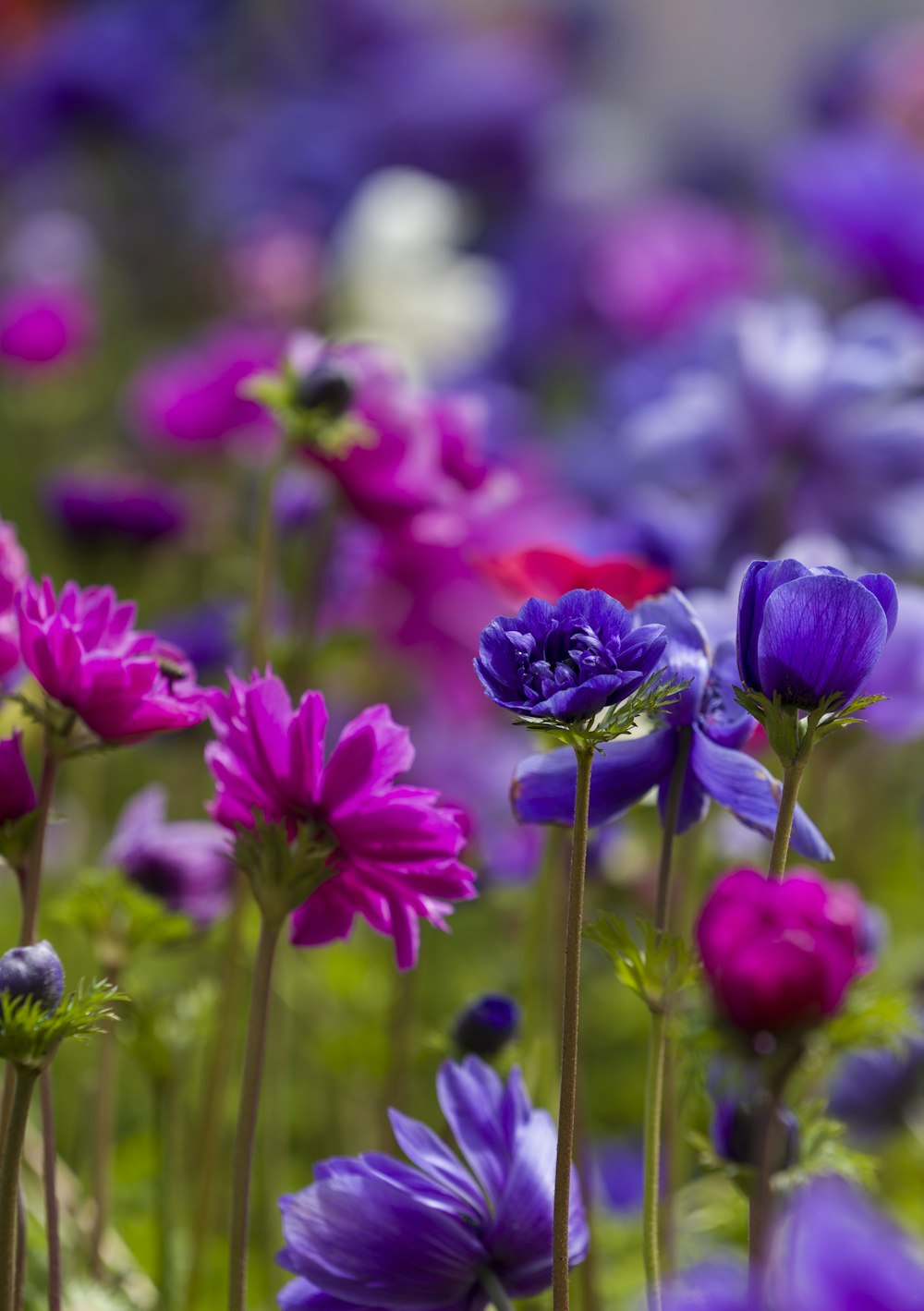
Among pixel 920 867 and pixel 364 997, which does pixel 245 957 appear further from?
pixel 920 867

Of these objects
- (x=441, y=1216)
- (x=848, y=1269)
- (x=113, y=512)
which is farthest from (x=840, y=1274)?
(x=113, y=512)

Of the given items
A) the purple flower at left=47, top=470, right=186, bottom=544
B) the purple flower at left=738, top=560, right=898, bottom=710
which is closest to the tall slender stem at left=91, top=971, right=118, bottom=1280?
the purple flower at left=738, top=560, right=898, bottom=710

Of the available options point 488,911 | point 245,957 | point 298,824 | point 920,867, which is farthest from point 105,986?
point 920,867

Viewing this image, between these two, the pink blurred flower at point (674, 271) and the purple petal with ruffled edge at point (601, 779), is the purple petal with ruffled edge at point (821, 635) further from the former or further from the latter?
the pink blurred flower at point (674, 271)

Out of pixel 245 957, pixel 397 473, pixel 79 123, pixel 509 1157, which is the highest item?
pixel 79 123

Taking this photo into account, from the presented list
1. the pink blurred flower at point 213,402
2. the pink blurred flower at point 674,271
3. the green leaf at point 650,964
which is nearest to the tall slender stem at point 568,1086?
the green leaf at point 650,964

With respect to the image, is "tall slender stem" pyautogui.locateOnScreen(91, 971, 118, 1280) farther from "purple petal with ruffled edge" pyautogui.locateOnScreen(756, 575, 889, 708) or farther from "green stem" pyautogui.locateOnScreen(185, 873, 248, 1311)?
"purple petal with ruffled edge" pyautogui.locateOnScreen(756, 575, 889, 708)
